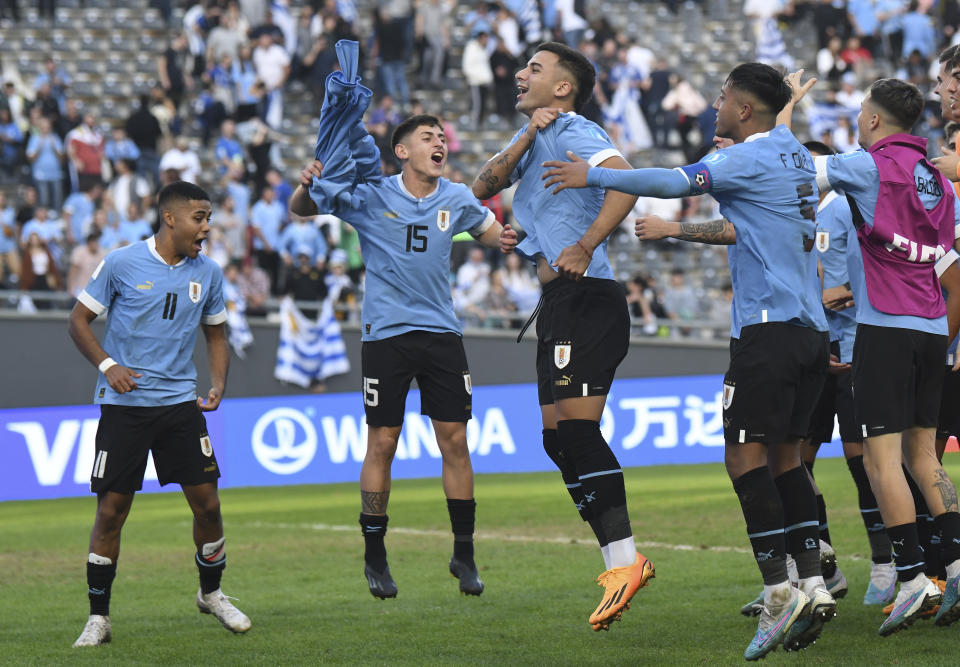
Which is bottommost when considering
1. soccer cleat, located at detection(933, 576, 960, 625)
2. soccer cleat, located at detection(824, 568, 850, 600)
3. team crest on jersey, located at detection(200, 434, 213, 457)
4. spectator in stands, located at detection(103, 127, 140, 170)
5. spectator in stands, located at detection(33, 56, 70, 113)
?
soccer cleat, located at detection(824, 568, 850, 600)

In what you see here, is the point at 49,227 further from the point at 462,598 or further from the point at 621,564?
the point at 621,564

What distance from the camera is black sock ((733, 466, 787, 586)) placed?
5965 millimetres

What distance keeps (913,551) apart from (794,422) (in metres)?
0.83

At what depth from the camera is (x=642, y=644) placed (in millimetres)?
6609

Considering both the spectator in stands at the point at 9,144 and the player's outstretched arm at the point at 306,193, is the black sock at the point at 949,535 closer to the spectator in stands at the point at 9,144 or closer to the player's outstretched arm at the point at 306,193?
the player's outstretched arm at the point at 306,193

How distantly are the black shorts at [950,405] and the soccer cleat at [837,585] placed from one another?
3.33 feet

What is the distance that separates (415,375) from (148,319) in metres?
1.51

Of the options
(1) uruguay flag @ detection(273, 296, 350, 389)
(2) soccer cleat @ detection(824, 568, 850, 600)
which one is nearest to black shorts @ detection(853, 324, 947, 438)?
(2) soccer cleat @ detection(824, 568, 850, 600)

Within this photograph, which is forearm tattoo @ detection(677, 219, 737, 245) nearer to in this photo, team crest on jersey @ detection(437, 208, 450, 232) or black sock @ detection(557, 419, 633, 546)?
black sock @ detection(557, 419, 633, 546)

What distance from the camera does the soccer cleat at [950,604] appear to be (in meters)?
6.55

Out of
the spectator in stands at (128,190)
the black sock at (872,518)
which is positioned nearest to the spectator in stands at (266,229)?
the spectator in stands at (128,190)

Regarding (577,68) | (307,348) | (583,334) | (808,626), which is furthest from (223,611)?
(307,348)

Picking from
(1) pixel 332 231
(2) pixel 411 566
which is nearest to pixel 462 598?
(2) pixel 411 566

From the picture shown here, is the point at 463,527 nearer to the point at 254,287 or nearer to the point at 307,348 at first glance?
the point at 307,348
